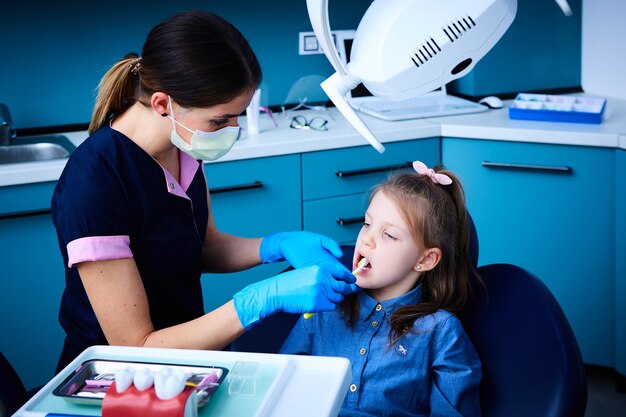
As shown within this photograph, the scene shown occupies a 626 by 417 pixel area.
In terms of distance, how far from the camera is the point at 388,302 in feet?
5.56

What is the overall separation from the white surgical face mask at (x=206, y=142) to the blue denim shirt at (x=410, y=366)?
45cm

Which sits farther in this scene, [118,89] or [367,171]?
[367,171]

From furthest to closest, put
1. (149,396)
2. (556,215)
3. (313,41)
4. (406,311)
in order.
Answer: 1. (313,41)
2. (556,215)
3. (406,311)
4. (149,396)

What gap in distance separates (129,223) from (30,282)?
107 cm

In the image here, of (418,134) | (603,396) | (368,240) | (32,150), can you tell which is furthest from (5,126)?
(603,396)

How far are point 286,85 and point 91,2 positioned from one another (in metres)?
0.79

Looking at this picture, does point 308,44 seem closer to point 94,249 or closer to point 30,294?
point 30,294

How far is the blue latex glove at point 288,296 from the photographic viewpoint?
143 cm

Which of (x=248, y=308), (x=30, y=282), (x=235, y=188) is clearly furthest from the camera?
(x=235, y=188)

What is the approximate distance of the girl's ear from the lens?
1691mm

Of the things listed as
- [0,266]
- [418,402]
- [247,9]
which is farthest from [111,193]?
[247,9]

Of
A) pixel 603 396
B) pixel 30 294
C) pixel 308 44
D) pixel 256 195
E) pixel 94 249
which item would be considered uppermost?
pixel 308 44

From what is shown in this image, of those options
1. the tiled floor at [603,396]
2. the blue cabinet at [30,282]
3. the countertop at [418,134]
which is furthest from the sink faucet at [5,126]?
the tiled floor at [603,396]

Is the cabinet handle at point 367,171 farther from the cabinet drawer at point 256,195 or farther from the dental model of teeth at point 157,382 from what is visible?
the dental model of teeth at point 157,382
